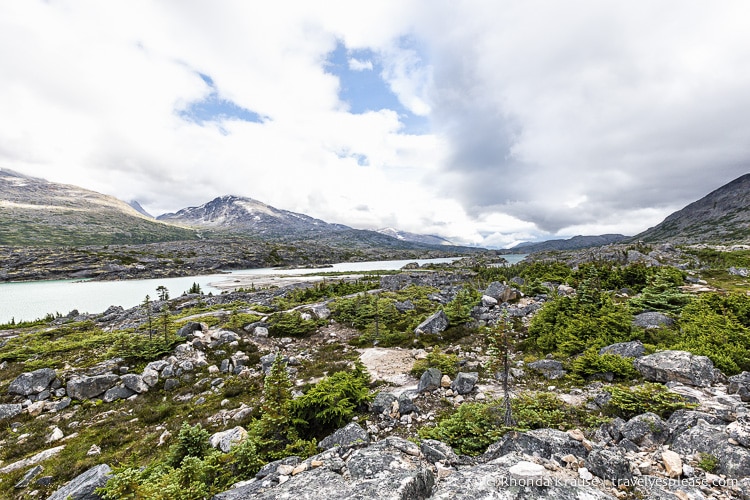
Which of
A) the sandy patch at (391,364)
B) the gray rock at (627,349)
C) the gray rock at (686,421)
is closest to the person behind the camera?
the gray rock at (686,421)

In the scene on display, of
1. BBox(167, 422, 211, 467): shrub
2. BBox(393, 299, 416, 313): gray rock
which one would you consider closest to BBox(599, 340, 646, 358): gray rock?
BBox(167, 422, 211, 467): shrub

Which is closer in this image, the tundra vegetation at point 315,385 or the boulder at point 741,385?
the tundra vegetation at point 315,385

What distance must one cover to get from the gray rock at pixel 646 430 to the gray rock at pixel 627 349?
561cm

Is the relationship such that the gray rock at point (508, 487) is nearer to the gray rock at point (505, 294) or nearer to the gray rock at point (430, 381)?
the gray rock at point (430, 381)

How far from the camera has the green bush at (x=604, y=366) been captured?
34.5 feet

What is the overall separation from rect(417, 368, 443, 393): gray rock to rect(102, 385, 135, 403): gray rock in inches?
562

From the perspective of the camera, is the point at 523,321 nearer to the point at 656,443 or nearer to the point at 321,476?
the point at 656,443

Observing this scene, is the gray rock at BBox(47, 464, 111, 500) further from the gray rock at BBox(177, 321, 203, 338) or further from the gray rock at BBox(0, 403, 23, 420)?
the gray rock at BBox(177, 321, 203, 338)

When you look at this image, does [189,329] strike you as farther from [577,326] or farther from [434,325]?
[577,326]

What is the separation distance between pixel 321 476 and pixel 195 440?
5.21m

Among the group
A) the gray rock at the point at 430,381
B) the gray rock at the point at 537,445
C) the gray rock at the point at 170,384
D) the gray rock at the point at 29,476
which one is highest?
the gray rock at the point at 537,445

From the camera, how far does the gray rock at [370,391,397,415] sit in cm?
1024

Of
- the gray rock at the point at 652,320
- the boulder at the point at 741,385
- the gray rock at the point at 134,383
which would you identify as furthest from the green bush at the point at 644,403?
the gray rock at the point at 134,383

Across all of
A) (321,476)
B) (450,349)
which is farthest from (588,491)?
(450,349)
